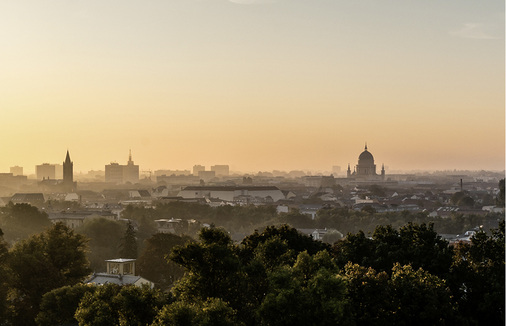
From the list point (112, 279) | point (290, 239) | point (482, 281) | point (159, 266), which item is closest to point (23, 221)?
point (159, 266)

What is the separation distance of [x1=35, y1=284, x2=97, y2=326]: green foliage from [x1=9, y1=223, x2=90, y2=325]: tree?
279 centimetres

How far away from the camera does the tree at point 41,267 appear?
109 feet

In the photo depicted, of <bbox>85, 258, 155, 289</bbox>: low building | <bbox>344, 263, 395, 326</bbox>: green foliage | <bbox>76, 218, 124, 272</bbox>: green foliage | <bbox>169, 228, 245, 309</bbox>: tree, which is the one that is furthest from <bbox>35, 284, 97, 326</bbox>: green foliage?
<bbox>76, 218, 124, 272</bbox>: green foliage

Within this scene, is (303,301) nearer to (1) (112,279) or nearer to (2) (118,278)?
(2) (118,278)

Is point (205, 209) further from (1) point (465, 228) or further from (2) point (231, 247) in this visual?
(2) point (231, 247)

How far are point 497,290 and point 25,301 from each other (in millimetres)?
20472

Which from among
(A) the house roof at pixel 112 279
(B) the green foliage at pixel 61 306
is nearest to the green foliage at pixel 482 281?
(B) the green foliage at pixel 61 306

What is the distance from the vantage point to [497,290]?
928 inches

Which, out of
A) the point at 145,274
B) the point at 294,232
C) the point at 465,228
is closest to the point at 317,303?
the point at 294,232

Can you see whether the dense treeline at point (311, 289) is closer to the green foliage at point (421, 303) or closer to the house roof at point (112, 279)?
the green foliage at point (421, 303)

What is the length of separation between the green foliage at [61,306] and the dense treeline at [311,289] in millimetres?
40

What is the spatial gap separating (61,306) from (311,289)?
12.4 meters

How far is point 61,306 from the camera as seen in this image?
97.2 feet

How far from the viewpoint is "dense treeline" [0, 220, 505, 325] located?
835 inches
